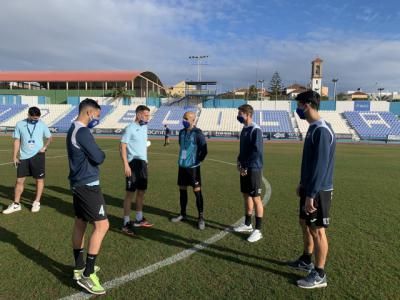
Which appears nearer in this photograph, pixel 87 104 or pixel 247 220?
pixel 87 104

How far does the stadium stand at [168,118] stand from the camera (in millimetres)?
42028

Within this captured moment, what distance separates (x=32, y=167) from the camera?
667 cm

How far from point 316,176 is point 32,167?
5749 mm

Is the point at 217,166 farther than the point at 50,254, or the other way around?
the point at 217,166

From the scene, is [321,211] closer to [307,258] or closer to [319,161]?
[319,161]

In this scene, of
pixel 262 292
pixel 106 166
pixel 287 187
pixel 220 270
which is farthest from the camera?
pixel 106 166

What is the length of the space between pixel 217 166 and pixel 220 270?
948cm

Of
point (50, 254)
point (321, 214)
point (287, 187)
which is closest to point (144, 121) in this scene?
point (50, 254)

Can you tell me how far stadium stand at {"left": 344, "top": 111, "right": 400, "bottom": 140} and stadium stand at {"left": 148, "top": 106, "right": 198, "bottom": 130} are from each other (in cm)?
2250

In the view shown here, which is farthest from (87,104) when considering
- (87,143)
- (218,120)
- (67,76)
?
(67,76)

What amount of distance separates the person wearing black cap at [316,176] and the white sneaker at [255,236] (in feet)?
4.34

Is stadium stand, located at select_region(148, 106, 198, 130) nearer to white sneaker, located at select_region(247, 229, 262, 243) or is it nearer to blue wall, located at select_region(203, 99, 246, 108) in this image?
blue wall, located at select_region(203, 99, 246, 108)

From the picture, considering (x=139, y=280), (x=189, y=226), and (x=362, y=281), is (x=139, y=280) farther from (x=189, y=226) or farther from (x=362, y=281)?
(x=362, y=281)

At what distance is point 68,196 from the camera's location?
26.4ft
